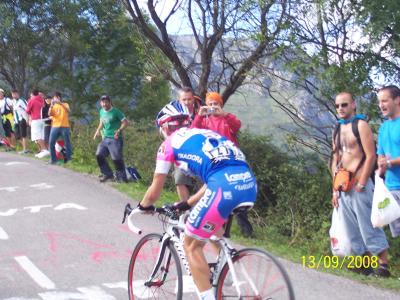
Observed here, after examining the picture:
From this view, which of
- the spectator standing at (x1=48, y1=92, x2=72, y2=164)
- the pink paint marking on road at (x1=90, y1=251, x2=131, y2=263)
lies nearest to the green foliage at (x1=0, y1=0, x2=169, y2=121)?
the spectator standing at (x1=48, y1=92, x2=72, y2=164)

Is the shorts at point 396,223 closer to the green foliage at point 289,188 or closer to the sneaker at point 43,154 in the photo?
the green foliage at point 289,188

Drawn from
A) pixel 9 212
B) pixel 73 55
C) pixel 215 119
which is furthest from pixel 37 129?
pixel 73 55

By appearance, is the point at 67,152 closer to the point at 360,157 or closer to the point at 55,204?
the point at 55,204

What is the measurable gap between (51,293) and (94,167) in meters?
8.48

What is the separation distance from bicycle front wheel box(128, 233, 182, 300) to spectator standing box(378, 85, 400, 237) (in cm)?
241

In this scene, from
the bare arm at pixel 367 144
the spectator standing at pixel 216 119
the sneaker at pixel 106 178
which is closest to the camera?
the bare arm at pixel 367 144

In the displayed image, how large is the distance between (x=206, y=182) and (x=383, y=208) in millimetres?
2225

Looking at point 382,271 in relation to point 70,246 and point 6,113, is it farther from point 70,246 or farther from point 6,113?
point 6,113

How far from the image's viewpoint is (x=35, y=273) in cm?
650

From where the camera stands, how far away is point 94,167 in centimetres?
1419

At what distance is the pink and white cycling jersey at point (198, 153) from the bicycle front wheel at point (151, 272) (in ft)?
2.38

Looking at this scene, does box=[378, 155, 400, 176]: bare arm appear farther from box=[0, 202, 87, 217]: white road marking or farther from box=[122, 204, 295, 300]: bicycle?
box=[0, 202, 87, 217]: white road marking

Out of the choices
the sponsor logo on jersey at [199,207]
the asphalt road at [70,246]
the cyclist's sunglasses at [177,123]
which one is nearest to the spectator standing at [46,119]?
the asphalt road at [70,246]
